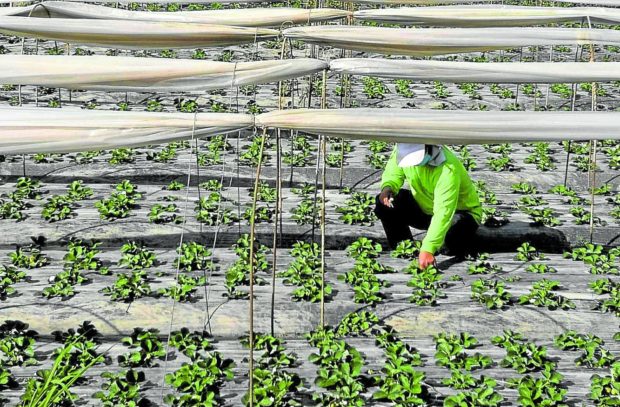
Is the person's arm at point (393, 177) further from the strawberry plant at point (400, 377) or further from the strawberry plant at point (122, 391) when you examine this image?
the strawberry plant at point (122, 391)

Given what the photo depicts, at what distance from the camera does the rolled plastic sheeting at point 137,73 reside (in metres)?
4.63

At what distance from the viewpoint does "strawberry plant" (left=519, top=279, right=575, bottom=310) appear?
5.19 m

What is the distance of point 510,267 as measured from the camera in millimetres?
5797

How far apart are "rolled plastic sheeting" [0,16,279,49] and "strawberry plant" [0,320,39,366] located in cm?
254

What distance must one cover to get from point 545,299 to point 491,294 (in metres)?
0.37

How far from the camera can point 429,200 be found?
571cm

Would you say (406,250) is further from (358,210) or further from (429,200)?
(358,210)

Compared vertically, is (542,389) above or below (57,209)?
below

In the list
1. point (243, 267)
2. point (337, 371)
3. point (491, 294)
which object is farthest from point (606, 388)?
point (243, 267)

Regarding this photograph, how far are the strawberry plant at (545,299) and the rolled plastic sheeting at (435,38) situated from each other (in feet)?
6.67

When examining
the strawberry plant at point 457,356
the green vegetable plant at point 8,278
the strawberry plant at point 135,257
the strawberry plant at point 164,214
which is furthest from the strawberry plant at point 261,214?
the strawberry plant at point 457,356

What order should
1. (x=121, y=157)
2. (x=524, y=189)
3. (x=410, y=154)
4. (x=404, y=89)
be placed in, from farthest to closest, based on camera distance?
(x=404, y=89)
(x=121, y=157)
(x=524, y=189)
(x=410, y=154)

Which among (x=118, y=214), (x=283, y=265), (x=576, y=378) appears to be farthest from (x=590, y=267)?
(x=118, y=214)

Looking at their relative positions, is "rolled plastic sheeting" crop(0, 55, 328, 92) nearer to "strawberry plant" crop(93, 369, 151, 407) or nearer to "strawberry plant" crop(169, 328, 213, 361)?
"strawberry plant" crop(169, 328, 213, 361)
